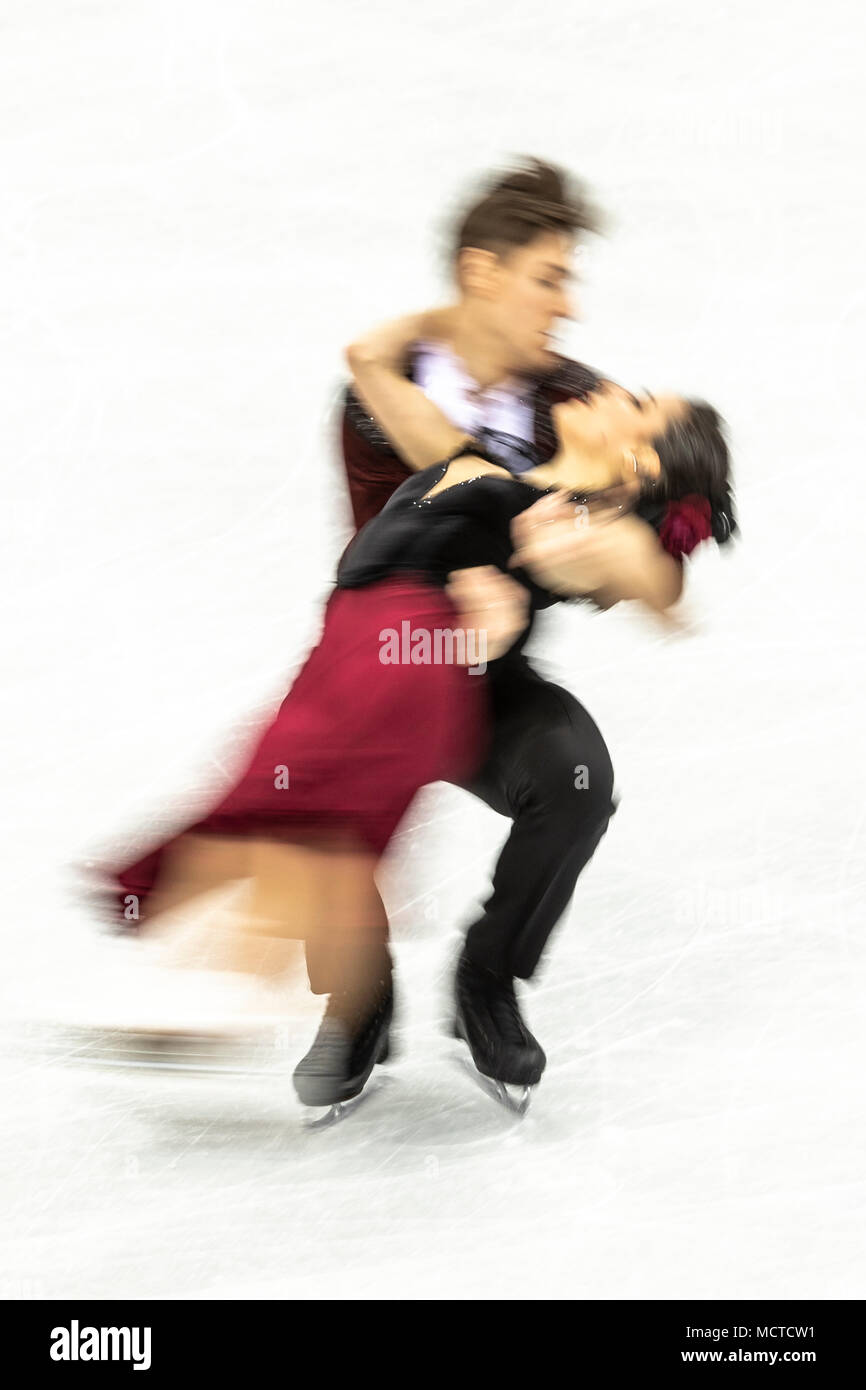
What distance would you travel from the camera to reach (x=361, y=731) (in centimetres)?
271

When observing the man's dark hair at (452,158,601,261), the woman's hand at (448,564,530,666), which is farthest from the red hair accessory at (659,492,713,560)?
the man's dark hair at (452,158,601,261)

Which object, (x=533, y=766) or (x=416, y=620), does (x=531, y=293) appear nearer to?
(x=416, y=620)

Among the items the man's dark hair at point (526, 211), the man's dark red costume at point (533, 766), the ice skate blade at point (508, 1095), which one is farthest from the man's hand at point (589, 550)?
the ice skate blade at point (508, 1095)

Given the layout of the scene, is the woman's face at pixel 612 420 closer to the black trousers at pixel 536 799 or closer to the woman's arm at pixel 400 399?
the woman's arm at pixel 400 399

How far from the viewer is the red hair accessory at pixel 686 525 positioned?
2.74 m

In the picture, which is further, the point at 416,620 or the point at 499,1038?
the point at 499,1038

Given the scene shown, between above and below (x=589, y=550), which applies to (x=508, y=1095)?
below

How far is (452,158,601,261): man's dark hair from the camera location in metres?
2.76

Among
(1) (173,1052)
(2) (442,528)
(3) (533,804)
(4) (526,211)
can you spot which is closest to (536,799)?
(3) (533,804)

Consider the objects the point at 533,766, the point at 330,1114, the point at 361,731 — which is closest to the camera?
the point at 361,731

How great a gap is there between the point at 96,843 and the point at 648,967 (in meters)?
0.93

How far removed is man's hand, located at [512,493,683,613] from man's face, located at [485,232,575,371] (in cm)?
24

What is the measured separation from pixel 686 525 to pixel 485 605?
296mm

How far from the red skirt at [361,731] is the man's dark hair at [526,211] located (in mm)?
490
